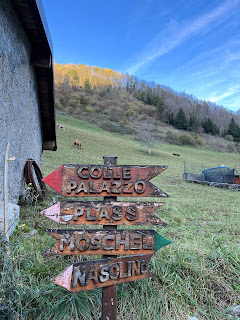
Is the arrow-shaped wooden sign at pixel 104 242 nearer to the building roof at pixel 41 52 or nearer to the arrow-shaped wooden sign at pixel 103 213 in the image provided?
the arrow-shaped wooden sign at pixel 103 213

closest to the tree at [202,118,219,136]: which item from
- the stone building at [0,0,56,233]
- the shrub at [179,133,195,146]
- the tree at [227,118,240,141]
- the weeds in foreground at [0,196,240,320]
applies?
the tree at [227,118,240,141]

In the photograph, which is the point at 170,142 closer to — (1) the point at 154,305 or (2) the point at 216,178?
(2) the point at 216,178

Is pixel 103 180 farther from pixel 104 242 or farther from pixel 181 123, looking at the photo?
pixel 181 123

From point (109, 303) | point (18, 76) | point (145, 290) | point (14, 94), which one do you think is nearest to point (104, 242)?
point (109, 303)

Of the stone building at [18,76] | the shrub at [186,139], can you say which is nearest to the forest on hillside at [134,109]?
the shrub at [186,139]

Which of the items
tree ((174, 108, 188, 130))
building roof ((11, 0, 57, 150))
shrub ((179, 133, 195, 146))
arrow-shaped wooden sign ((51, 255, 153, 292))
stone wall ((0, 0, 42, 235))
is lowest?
arrow-shaped wooden sign ((51, 255, 153, 292))

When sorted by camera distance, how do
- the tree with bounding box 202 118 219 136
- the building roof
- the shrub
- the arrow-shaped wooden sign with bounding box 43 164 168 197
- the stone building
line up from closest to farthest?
the arrow-shaped wooden sign with bounding box 43 164 168 197, the stone building, the building roof, the shrub, the tree with bounding box 202 118 219 136

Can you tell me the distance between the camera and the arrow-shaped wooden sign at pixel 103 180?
2.26 m

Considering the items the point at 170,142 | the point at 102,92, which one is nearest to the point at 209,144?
the point at 170,142

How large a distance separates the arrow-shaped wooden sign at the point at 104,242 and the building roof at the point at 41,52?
3759 millimetres

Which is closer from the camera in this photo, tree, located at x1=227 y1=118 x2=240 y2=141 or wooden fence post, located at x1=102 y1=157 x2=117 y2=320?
wooden fence post, located at x1=102 y1=157 x2=117 y2=320

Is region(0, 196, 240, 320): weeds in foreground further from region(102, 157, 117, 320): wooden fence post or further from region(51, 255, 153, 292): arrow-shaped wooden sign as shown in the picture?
region(51, 255, 153, 292): arrow-shaped wooden sign

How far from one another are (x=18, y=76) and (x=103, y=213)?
3907 mm

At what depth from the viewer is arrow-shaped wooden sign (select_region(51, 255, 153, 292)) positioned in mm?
1988
